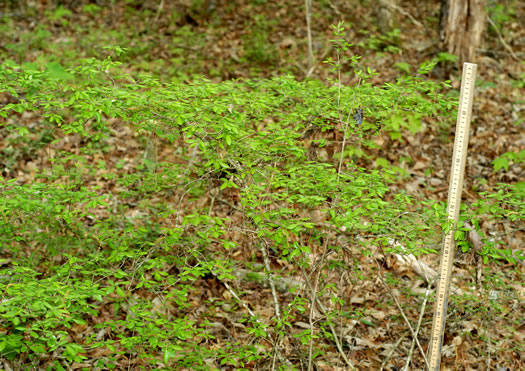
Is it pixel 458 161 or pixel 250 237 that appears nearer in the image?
pixel 458 161

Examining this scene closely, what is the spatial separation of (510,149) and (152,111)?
5.65 meters

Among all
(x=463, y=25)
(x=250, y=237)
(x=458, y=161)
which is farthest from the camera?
(x=463, y=25)

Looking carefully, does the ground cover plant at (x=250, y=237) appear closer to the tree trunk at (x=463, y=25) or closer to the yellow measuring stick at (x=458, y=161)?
the yellow measuring stick at (x=458, y=161)

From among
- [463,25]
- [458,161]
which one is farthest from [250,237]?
[463,25]

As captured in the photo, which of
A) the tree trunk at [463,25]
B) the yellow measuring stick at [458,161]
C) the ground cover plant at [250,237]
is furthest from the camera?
the tree trunk at [463,25]

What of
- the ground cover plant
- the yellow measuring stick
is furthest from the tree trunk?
the yellow measuring stick

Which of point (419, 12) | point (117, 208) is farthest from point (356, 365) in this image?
point (419, 12)

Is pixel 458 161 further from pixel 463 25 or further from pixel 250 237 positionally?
pixel 463 25

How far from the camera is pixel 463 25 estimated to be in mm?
8336

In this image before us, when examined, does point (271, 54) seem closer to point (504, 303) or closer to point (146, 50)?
point (146, 50)

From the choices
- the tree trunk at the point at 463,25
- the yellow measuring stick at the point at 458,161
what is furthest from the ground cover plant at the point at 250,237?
the tree trunk at the point at 463,25

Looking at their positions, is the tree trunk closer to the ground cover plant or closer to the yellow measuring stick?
the ground cover plant

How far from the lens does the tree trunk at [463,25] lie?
829 cm

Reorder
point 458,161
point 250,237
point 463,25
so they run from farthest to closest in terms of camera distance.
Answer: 1. point 463,25
2. point 250,237
3. point 458,161
